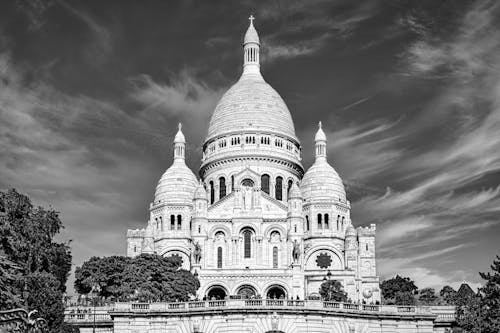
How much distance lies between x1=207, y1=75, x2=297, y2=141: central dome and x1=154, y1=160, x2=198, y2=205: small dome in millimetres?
8706

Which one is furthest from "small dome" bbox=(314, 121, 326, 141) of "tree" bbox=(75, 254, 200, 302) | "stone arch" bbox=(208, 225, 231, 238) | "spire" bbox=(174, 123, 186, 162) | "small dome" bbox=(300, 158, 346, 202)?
"tree" bbox=(75, 254, 200, 302)

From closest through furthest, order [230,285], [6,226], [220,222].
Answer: [6,226] < [230,285] < [220,222]

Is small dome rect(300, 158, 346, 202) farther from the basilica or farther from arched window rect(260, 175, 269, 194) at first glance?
arched window rect(260, 175, 269, 194)

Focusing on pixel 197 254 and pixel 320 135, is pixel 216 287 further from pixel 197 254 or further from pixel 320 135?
pixel 320 135

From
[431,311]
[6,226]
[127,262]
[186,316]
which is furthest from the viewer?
[127,262]

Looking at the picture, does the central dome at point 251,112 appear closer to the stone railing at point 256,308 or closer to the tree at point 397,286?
the tree at point 397,286

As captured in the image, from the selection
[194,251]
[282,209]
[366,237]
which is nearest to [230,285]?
[194,251]

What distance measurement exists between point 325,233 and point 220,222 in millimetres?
15646

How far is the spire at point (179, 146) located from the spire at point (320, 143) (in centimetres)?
2069

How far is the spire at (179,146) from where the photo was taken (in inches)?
5207

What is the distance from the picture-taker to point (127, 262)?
291ft

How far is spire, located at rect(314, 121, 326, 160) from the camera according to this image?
13138cm

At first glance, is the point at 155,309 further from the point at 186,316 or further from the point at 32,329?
the point at 32,329

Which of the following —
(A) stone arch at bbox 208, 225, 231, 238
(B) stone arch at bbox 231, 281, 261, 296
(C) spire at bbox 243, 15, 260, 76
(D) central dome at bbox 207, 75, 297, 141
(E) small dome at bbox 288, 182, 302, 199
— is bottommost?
(B) stone arch at bbox 231, 281, 261, 296
